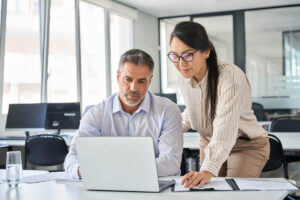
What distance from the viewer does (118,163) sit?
170 centimetres

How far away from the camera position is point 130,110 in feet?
7.53

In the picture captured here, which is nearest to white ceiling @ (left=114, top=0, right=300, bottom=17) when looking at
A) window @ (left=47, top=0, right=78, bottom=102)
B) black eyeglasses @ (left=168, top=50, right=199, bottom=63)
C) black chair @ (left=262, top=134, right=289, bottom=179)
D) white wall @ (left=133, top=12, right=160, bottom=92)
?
white wall @ (left=133, top=12, right=160, bottom=92)

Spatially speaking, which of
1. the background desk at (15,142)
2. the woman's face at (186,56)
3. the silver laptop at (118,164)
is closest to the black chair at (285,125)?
the background desk at (15,142)

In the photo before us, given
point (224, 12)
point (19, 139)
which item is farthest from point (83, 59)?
point (224, 12)

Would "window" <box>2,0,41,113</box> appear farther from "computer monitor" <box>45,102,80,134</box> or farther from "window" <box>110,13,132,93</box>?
"window" <box>110,13,132,93</box>

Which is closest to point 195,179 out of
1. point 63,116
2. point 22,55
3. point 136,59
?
point 136,59

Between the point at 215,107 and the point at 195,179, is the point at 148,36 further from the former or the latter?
the point at 195,179

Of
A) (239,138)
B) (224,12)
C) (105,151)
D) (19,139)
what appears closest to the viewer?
(105,151)

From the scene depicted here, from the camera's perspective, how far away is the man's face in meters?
2.15

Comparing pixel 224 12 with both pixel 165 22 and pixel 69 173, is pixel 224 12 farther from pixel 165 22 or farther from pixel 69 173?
pixel 69 173

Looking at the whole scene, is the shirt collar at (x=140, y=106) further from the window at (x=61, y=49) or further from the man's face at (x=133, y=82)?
the window at (x=61, y=49)

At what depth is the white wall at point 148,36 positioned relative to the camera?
31.6 feet

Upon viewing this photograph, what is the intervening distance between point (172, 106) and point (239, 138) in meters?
0.38

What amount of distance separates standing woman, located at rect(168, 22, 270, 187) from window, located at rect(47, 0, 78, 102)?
4918mm
